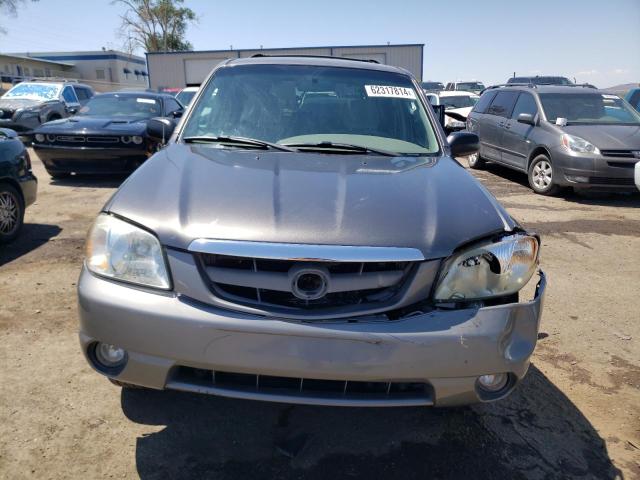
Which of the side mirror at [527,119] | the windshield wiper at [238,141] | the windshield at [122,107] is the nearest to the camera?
the windshield wiper at [238,141]

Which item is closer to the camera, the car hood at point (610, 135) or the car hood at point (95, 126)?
the car hood at point (610, 135)

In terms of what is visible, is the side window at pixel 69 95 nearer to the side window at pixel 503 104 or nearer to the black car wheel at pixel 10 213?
the black car wheel at pixel 10 213

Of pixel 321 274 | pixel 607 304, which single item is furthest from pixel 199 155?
pixel 607 304

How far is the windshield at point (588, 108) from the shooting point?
8719mm

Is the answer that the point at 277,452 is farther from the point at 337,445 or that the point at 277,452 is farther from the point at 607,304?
the point at 607,304

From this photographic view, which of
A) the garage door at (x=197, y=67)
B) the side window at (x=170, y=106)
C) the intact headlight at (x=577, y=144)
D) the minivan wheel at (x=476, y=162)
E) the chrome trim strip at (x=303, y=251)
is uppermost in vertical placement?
the garage door at (x=197, y=67)

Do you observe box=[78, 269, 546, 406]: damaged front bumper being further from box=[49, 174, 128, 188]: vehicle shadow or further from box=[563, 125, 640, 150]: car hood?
box=[563, 125, 640, 150]: car hood

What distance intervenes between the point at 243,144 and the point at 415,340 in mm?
1631

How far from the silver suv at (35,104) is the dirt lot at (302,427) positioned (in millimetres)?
11263

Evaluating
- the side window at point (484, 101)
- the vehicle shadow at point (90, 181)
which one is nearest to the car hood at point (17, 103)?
the vehicle shadow at point (90, 181)

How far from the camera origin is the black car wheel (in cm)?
500

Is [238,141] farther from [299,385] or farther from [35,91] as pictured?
[35,91]

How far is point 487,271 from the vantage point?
2.08m

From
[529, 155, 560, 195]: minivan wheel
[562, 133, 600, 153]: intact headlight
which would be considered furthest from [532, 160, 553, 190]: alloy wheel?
[562, 133, 600, 153]: intact headlight
